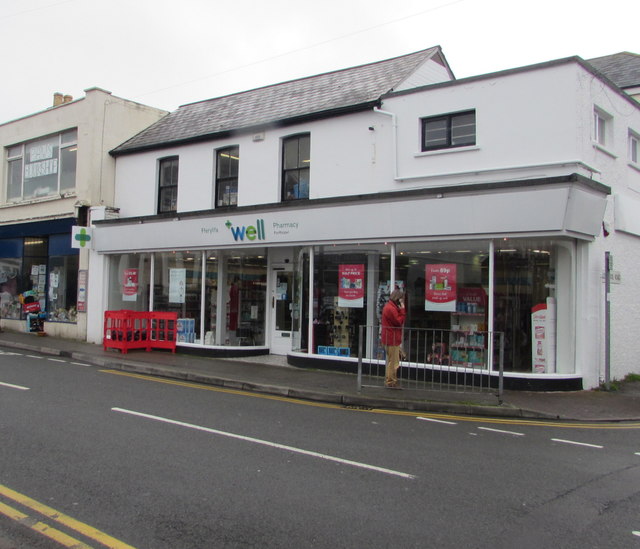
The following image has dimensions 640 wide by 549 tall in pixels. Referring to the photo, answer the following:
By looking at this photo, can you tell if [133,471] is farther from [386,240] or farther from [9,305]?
[9,305]

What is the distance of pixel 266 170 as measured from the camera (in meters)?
14.9

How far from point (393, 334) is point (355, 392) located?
1316 mm

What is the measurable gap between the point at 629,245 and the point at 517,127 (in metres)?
4.04

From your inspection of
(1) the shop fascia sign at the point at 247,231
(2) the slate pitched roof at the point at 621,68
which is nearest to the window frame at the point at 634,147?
(2) the slate pitched roof at the point at 621,68

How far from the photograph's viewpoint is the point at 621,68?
59.0ft

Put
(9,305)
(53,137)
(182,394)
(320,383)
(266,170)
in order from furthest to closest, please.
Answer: (9,305) < (53,137) < (266,170) < (320,383) < (182,394)

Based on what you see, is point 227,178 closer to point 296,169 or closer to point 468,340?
point 296,169

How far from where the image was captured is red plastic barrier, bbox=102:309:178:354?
1530cm

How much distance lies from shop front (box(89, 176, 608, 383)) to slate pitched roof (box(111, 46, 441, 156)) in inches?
97.7

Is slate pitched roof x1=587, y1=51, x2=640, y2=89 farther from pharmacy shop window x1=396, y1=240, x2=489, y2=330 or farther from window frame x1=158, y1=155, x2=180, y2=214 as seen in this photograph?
window frame x1=158, y1=155, x2=180, y2=214

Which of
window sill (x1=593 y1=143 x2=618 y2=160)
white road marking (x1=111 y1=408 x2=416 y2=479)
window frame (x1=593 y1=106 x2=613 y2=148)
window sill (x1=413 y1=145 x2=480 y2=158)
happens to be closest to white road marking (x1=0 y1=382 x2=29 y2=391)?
white road marking (x1=111 y1=408 x2=416 y2=479)

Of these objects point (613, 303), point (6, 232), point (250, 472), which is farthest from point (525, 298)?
point (6, 232)

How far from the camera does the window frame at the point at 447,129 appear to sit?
38.9 feet

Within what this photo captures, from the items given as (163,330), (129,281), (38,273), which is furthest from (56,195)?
(163,330)
